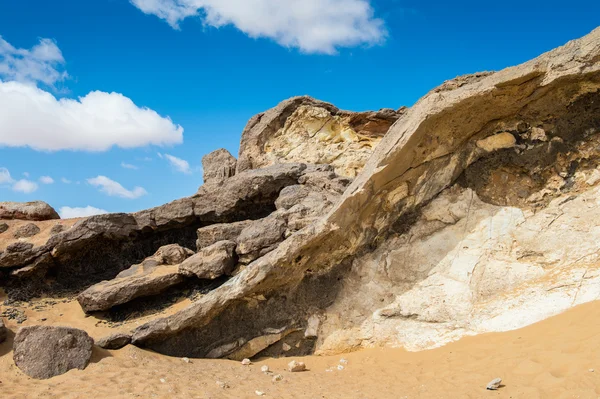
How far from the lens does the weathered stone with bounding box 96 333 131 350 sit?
20.5 feet

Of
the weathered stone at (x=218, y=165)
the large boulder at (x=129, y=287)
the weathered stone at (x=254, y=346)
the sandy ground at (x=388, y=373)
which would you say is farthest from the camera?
the weathered stone at (x=218, y=165)

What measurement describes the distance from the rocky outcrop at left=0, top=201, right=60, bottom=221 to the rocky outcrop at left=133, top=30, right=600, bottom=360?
21.6 feet

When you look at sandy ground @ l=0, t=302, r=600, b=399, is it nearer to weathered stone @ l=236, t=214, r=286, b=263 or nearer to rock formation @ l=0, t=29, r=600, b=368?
rock formation @ l=0, t=29, r=600, b=368

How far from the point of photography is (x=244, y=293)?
6566 millimetres

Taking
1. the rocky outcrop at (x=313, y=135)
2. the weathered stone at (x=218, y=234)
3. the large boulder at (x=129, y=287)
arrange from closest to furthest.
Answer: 1. the large boulder at (x=129, y=287)
2. the weathered stone at (x=218, y=234)
3. the rocky outcrop at (x=313, y=135)

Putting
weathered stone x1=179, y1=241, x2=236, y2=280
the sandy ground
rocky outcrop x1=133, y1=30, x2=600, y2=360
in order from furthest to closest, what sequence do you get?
weathered stone x1=179, y1=241, x2=236, y2=280 < rocky outcrop x1=133, y1=30, x2=600, y2=360 < the sandy ground

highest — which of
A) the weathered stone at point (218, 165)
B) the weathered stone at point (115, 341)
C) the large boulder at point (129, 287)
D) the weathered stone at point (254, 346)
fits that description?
the weathered stone at point (218, 165)

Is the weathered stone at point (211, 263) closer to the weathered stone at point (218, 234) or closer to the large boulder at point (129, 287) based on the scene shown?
the large boulder at point (129, 287)

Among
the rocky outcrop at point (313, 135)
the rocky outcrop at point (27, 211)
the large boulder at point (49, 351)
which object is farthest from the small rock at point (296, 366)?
the rocky outcrop at point (27, 211)

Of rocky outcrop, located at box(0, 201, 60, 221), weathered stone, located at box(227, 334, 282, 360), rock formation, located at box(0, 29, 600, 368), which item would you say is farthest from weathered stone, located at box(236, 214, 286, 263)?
rocky outcrop, located at box(0, 201, 60, 221)

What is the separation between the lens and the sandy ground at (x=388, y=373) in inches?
160

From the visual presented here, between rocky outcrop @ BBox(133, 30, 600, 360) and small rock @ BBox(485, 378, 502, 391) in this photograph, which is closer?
small rock @ BBox(485, 378, 502, 391)

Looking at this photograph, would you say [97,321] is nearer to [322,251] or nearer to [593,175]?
[322,251]

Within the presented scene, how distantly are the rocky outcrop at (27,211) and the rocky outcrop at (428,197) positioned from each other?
6568 millimetres
